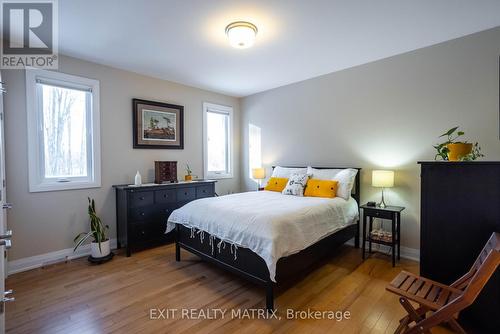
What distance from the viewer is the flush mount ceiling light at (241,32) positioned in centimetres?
230

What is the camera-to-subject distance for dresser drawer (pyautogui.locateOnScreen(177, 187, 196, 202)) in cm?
366

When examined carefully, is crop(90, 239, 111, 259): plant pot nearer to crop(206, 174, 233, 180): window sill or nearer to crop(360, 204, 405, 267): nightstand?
crop(206, 174, 233, 180): window sill

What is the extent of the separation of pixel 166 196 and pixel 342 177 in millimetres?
2559

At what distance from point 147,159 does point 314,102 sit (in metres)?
2.89

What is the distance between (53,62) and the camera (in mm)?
2912

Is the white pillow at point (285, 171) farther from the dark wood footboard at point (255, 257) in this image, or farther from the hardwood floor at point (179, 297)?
the hardwood floor at point (179, 297)

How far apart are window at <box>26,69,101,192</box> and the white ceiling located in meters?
0.44

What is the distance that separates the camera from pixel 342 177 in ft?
10.7

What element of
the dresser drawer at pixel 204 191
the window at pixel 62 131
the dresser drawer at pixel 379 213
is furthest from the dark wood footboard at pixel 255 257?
the window at pixel 62 131

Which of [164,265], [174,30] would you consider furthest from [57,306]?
[174,30]

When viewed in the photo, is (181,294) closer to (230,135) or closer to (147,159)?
(147,159)

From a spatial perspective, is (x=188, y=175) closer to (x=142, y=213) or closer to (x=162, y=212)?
(x=162, y=212)

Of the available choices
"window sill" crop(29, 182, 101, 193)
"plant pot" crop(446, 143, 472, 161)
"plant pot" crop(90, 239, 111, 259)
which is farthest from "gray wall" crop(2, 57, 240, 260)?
"plant pot" crop(446, 143, 472, 161)

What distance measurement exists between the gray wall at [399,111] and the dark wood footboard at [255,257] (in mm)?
1064
